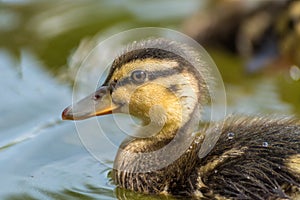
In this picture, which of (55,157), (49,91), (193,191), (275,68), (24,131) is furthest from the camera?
(275,68)

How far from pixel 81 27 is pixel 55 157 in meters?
2.66

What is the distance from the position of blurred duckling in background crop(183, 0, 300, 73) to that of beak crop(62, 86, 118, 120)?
92.9 inches

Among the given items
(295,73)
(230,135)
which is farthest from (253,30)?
(230,135)

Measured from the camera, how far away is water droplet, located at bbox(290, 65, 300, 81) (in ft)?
23.4

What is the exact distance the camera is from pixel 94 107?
5102mm

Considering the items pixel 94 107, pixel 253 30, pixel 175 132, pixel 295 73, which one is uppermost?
pixel 253 30

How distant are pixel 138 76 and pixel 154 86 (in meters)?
0.09

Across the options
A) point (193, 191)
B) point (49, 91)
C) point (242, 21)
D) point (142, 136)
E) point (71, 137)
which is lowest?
point (193, 191)

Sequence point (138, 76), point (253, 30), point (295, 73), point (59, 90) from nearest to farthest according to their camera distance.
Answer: point (138, 76)
point (59, 90)
point (295, 73)
point (253, 30)

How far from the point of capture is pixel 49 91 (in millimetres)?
6801

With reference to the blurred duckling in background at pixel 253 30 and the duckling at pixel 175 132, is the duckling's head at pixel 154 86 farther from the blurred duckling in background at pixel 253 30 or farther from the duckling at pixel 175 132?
the blurred duckling in background at pixel 253 30

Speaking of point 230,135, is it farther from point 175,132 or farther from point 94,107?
point 94,107

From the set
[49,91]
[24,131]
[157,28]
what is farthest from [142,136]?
[157,28]

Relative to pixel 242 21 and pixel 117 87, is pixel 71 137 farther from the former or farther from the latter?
pixel 242 21
